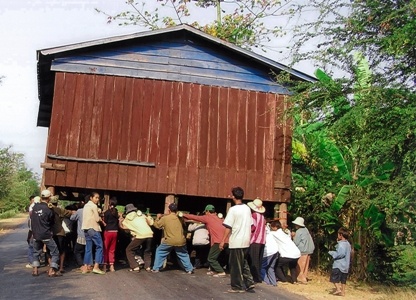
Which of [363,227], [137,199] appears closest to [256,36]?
[137,199]

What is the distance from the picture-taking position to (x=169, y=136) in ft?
49.7

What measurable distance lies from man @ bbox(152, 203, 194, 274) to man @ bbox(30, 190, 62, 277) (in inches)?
102

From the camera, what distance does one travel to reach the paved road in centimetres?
987

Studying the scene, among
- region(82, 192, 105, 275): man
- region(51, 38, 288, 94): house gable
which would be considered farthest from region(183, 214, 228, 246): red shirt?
region(51, 38, 288, 94): house gable

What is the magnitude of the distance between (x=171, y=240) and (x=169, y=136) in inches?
115

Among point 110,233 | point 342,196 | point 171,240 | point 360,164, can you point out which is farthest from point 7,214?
point 360,164

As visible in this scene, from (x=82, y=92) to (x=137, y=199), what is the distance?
4.54m

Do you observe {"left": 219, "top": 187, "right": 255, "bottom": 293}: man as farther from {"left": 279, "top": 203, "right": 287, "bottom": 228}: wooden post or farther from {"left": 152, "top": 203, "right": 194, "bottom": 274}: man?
{"left": 279, "top": 203, "right": 287, "bottom": 228}: wooden post

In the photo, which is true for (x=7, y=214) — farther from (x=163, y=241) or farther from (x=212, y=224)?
(x=212, y=224)

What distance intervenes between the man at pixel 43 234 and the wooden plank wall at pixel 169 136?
234cm

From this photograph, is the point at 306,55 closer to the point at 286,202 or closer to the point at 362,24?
the point at 362,24

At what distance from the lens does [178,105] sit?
1530cm

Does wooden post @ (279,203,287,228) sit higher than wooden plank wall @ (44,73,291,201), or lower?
lower

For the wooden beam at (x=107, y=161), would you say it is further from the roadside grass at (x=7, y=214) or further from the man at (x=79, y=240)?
the roadside grass at (x=7, y=214)
